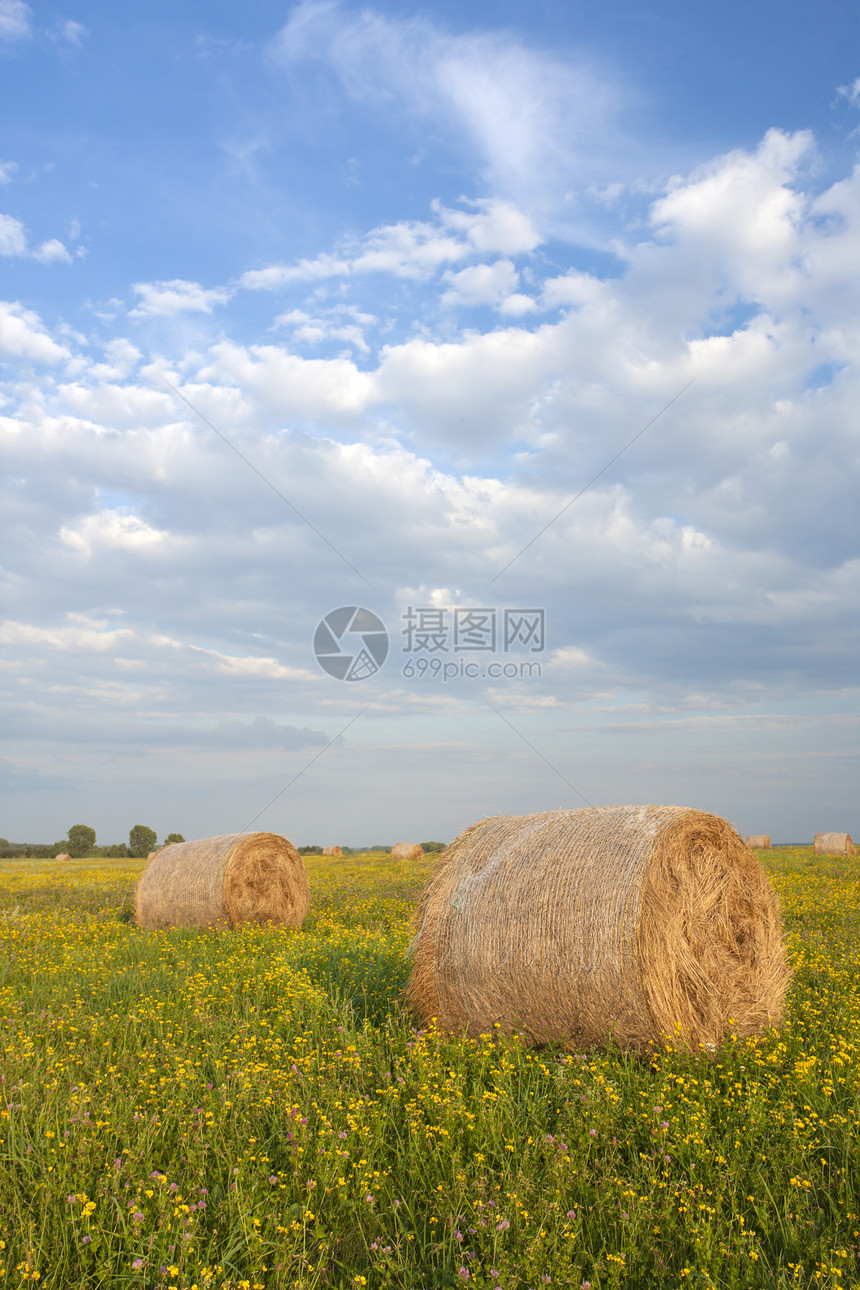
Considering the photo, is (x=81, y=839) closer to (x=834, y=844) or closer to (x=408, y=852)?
(x=408, y=852)

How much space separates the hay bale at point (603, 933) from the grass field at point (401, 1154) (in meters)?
0.34

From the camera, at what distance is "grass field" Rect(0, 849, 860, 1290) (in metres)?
3.85

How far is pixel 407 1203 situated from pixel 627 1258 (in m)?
1.26

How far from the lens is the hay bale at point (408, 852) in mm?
38656

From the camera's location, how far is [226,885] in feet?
48.3

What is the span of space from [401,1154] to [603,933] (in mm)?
2536

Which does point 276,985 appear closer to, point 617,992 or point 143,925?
point 617,992

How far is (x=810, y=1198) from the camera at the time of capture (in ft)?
14.5

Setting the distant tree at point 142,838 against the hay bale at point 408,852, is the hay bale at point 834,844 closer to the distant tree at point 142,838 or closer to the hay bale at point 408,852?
the hay bale at point 408,852

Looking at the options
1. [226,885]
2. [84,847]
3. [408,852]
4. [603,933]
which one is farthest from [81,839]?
[603,933]

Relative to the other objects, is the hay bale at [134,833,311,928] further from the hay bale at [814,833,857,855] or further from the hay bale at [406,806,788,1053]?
the hay bale at [814,833,857,855]

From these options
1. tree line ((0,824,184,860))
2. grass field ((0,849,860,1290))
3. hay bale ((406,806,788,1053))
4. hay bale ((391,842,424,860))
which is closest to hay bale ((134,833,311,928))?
grass field ((0,849,860,1290))

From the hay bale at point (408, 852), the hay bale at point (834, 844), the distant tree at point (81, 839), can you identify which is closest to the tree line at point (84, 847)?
the distant tree at point (81, 839)

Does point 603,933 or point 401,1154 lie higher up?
point 603,933
